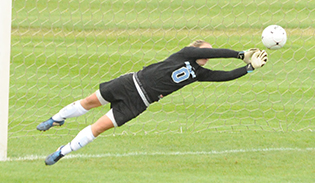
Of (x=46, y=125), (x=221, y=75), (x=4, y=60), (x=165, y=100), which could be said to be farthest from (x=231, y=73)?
(x=165, y=100)

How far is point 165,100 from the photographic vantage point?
740 centimetres

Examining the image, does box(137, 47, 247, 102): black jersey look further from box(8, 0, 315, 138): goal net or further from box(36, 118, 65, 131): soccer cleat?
box(8, 0, 315, 138): goal net

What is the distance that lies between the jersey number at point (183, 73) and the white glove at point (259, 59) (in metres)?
0.61

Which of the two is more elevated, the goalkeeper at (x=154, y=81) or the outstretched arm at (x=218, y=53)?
the outstretched arm at (x=218, y=53)

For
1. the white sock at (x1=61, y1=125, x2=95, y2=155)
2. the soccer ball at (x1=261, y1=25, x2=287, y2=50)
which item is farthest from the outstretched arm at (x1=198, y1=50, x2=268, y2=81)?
the white sock at (x1=61, y1=125, x2=95, y2=155)

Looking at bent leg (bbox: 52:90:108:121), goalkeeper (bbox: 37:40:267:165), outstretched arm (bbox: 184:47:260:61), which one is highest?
outstretched arm (bbox: 184:47:260:61)

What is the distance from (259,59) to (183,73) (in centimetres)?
76

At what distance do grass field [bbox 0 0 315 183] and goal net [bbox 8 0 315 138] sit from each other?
23 mm

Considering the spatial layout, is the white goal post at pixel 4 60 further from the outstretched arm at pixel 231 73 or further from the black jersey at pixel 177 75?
the outstretched arm at pixel 231 73

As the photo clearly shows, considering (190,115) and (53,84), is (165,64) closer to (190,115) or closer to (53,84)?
(190,115)

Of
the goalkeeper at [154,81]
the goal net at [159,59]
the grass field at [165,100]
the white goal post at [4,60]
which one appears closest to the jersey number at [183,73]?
the goalkeeper at [154,81]

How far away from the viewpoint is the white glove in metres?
4.47

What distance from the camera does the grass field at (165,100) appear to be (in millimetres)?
4887

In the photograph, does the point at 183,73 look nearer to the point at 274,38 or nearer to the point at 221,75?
the point at 221,75
